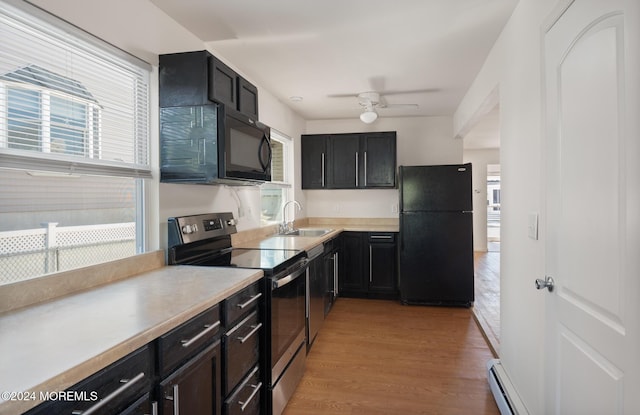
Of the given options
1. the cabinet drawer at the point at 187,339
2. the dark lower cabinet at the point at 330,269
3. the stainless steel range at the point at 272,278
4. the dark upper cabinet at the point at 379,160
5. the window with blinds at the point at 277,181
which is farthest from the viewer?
the dark upper cabinet at the point at 379,160

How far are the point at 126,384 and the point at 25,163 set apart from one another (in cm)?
95

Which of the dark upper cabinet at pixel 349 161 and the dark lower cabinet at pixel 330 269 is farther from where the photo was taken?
the dark upper cabinet at pixel 349 161

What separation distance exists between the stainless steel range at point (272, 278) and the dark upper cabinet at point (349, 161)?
223 centimetres

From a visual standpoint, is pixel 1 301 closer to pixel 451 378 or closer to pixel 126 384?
pixel 126 384

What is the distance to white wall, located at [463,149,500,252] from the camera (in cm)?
776

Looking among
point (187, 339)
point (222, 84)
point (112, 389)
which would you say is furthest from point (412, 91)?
point (112, 389)

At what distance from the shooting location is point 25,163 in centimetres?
132

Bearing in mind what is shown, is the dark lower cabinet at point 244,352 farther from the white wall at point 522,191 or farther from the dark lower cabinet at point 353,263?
the dark lower cabinet at point 353,263

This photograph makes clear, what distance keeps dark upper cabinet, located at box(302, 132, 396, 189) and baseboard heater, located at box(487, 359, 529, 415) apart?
2.56 metres

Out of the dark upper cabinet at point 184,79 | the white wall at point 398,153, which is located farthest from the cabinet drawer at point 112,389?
the white wall at point 398,153

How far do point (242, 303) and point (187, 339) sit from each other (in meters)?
0.43

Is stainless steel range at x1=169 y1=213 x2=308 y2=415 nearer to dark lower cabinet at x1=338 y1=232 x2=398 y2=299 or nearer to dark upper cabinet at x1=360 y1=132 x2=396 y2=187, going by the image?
dark lower cabinet at x1=338 y1=232 x2=398 y2=299

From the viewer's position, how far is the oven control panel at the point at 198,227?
201cm

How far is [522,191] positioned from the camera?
195 cm
